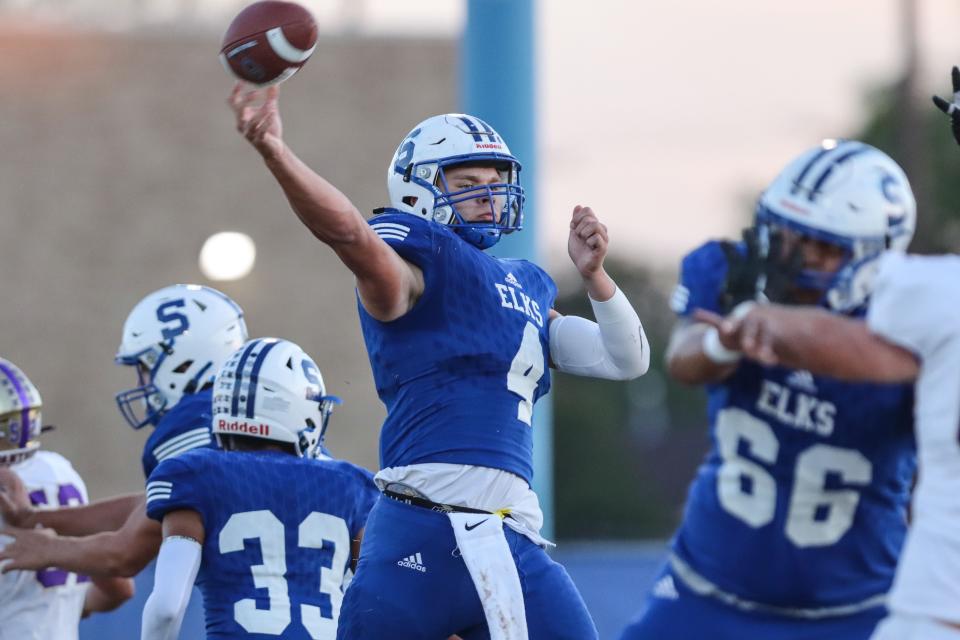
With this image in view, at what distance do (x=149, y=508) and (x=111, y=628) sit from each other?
14.9 feet

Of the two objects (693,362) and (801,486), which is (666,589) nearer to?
(801,486)

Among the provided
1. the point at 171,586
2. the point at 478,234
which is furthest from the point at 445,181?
the point at 171,586

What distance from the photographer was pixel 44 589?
19.3 feet

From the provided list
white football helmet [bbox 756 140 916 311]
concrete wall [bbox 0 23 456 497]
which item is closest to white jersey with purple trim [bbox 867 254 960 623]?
white football helmet [bbox 756 140 916 311]

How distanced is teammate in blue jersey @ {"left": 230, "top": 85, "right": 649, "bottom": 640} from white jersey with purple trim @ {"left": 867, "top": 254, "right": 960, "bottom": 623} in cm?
127

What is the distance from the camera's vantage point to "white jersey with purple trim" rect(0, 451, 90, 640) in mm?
5828

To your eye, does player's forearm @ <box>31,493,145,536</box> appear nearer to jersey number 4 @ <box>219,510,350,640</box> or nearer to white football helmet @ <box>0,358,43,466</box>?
white football helmet @ <box>0,358,43,466</box>

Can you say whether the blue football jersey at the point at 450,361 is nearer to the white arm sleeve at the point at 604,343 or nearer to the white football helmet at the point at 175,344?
the white arm sleeve at the point at 604,343

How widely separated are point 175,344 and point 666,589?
2.78m

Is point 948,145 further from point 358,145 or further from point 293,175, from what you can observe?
point 293,175

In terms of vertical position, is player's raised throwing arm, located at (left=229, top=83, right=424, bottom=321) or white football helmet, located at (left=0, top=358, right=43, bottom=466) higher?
player's raised throwing arm, located at (left=229, top=83, right=424, bottom=321)

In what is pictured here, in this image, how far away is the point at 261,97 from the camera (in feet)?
13.5

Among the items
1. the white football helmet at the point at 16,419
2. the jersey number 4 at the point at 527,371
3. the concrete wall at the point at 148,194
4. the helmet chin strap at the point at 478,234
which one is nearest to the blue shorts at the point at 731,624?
the jersey number 4 at the point at 527,371

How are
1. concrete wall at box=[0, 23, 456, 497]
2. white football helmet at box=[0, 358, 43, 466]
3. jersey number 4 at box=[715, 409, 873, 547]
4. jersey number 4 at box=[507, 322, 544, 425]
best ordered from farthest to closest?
1. concrete wall at box=[0, 23, 456, 497]
2. white football helmet at box=[0, 358, 43, 466]
3. jersey number 4 at box=[507, 322, 544, 425]
4. jersey number 4 at box=[715, 409, 873, 547]
